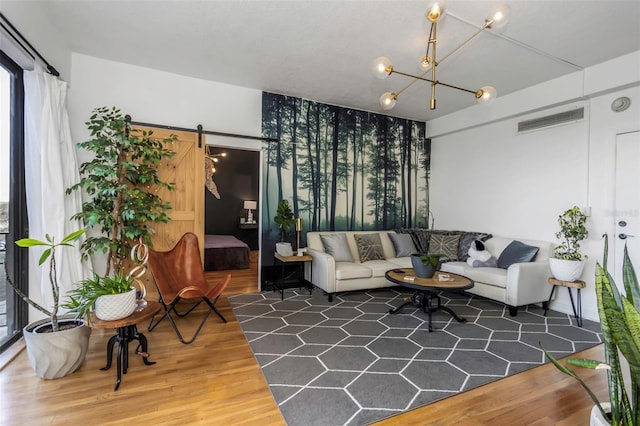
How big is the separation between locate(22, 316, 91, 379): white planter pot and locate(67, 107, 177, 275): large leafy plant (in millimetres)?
947

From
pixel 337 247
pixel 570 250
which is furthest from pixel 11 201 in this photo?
pixel 570 250

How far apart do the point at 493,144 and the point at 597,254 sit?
2.04 m

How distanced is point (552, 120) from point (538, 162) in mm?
553

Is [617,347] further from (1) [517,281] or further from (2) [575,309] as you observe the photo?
(2) [575,309]

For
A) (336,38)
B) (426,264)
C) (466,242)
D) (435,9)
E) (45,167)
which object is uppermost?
(336,38)

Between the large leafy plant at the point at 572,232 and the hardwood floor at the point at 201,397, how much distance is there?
161 cm

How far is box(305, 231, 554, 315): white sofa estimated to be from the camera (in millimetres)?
3494

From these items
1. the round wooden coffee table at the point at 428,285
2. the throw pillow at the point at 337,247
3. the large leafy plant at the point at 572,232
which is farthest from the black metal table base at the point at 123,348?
the large leafy plant at the point at 572,232

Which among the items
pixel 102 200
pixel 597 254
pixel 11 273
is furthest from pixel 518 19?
pixel 11 273

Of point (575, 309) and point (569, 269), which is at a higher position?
point (569, 269)

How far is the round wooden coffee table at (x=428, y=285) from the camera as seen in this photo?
304 centimetres

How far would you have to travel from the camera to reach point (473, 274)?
391 centimetres

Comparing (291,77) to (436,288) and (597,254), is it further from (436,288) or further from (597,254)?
(597,254)

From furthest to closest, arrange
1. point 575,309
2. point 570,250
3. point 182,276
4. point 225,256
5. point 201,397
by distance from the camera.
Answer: point 225,256, point 570,250, point 575,309, point 182,276, point 201,397
